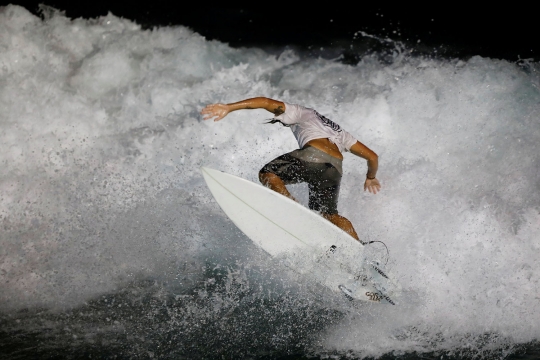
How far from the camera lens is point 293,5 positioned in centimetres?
863

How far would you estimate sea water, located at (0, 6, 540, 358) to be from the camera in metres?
4.93

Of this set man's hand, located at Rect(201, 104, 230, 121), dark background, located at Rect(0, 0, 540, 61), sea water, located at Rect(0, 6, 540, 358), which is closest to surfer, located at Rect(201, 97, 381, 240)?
man's hand, located at Rect(201, 104, 230, 121)

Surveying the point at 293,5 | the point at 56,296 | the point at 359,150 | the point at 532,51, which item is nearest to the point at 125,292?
the point at 56,296

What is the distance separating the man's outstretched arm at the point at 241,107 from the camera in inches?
171

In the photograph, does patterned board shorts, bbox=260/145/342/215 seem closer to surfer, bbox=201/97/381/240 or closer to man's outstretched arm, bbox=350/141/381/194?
surfer, bbox=201/97/381/240

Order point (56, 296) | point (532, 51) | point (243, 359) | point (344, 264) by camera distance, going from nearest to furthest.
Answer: point (243, 359)
point (344, 264)
point (56, 296)
point (532, 51)

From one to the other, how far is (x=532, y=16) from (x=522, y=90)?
138 centimetres

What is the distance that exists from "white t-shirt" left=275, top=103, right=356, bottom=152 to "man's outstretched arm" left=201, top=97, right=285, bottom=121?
10 cm

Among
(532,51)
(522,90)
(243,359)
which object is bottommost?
(243,359)

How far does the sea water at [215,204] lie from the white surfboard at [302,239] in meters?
0.26

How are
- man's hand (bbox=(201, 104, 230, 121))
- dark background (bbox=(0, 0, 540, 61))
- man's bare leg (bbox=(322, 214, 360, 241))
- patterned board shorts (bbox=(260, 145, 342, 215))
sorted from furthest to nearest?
dark background (bbox=(0, 0, 540, 61)) → man's bare leg (bbox=(322, 214, 360, 241)) → patterned board shorts (bbox=(260, 145, 342, 215)) → man's hand (bbox=(201, 104, 230, 121))

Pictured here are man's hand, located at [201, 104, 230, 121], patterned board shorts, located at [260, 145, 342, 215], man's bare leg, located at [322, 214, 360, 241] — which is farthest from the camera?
man's bare leg, located at [322, 214, 360, 241]

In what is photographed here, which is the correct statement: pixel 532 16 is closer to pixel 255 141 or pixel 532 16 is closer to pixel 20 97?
pixel 255 141

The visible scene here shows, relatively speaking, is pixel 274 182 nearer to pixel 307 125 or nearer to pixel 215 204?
pixel 307 125
